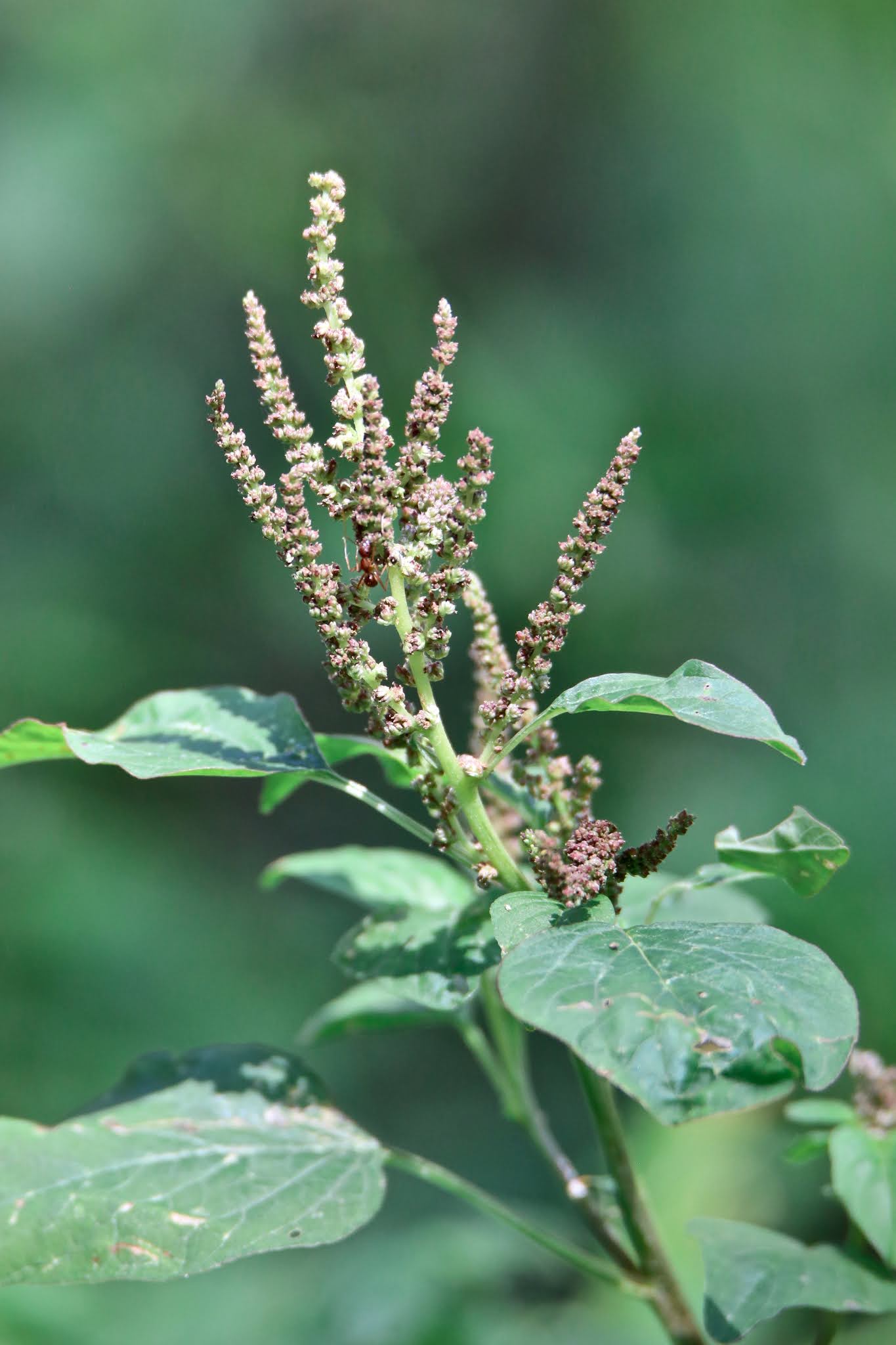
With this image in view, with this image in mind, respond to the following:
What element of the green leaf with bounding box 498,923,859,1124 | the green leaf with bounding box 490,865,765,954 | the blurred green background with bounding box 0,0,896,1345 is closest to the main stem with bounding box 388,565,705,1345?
the green leaf with bounding box 490,865,765,954

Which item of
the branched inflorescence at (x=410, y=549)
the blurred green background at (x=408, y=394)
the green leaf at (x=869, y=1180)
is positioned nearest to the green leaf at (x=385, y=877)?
the branched inflorescence at (x=410, y=549)

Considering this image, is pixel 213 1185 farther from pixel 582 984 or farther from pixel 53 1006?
pixel 53 1006

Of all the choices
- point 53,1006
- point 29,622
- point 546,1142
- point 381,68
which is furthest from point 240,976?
point 381,68

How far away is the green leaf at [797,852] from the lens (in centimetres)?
119

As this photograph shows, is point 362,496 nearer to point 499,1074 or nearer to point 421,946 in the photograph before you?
point 421,946

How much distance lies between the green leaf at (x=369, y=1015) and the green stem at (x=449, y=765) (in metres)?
0.62

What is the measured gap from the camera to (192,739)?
1.58m

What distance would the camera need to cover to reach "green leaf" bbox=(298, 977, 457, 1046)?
1.89m

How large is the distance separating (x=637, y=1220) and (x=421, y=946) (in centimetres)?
44

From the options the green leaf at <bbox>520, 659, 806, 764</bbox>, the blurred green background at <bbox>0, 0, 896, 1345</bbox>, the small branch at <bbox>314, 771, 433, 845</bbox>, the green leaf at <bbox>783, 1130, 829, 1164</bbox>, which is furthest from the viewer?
the blurred green background at <bbox>0, 0, 896, 1345</bbox>

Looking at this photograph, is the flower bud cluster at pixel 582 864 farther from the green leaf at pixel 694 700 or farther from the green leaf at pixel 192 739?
the green leaf at pixel 192 739

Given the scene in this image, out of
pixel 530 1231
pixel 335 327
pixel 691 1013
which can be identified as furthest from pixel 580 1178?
pixel 335 327

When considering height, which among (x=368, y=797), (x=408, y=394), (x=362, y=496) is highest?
(x=408, y=394)

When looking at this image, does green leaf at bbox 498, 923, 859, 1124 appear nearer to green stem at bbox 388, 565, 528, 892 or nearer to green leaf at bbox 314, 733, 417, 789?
green stem at bbox 388, 565, 528, 892
